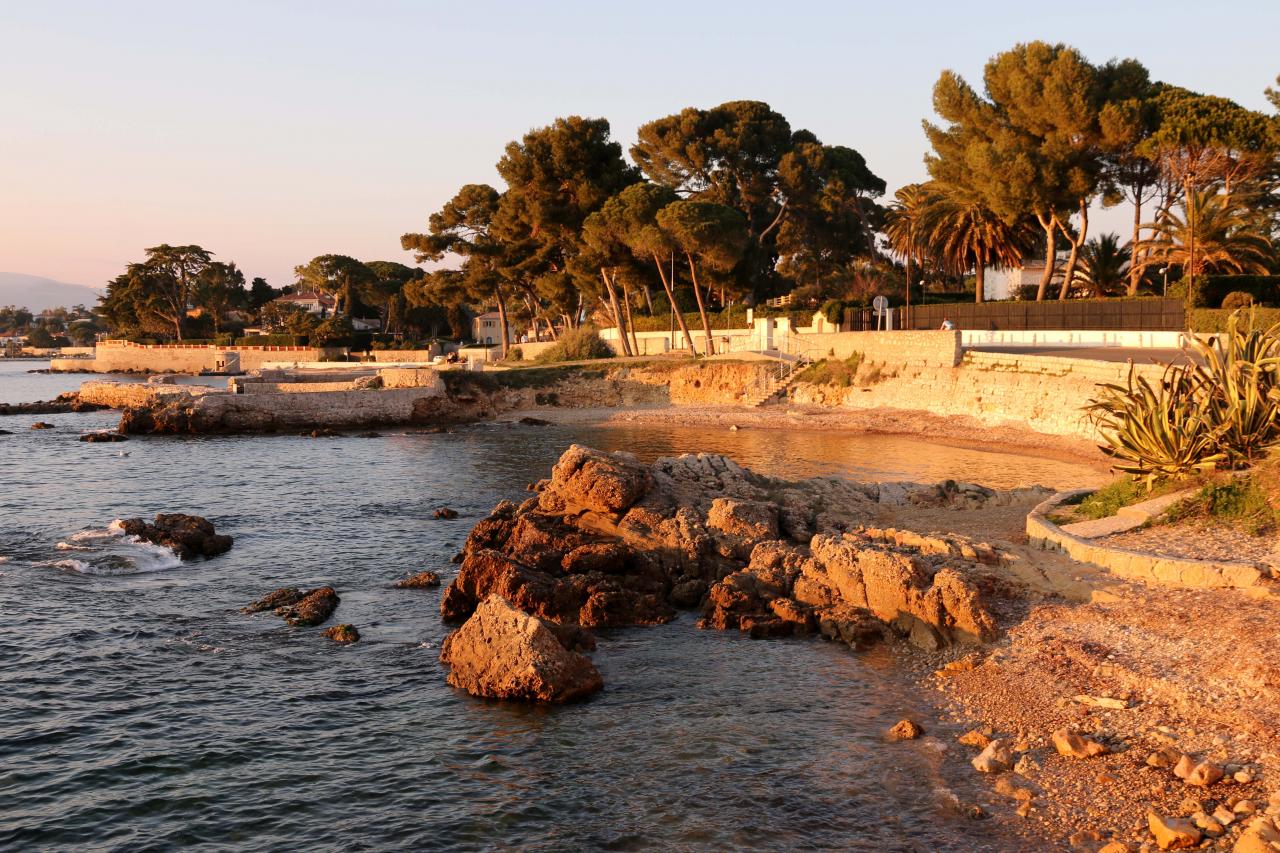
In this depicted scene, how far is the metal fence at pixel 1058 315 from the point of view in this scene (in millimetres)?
45375

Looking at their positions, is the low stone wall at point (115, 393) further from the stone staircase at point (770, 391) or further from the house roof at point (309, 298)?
the house roof at point (309, 298)

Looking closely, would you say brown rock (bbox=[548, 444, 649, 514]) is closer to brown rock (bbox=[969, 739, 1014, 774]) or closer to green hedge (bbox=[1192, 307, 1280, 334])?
brown rock (bbox=[969, 739, 1014, 774])

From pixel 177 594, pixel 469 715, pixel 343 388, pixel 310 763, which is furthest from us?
pixel 343 388

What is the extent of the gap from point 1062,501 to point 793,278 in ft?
210

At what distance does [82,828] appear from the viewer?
9141 mm

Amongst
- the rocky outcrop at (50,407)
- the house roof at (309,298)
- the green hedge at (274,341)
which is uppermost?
the house roof at (309,298)

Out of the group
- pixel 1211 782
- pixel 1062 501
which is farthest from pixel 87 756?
Answer: pixel 1062 501

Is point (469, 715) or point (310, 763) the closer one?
point (310, 763)

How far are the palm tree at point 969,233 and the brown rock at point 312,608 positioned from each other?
50458 millimetres

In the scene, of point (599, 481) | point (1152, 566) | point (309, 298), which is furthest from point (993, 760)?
point (309, 298)

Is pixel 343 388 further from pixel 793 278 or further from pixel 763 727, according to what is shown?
pixel 763 727

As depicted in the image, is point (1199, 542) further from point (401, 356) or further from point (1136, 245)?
point (401, 356)

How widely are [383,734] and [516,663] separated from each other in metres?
1.79

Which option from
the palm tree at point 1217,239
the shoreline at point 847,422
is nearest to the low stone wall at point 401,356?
the shoreline at point 847,422
